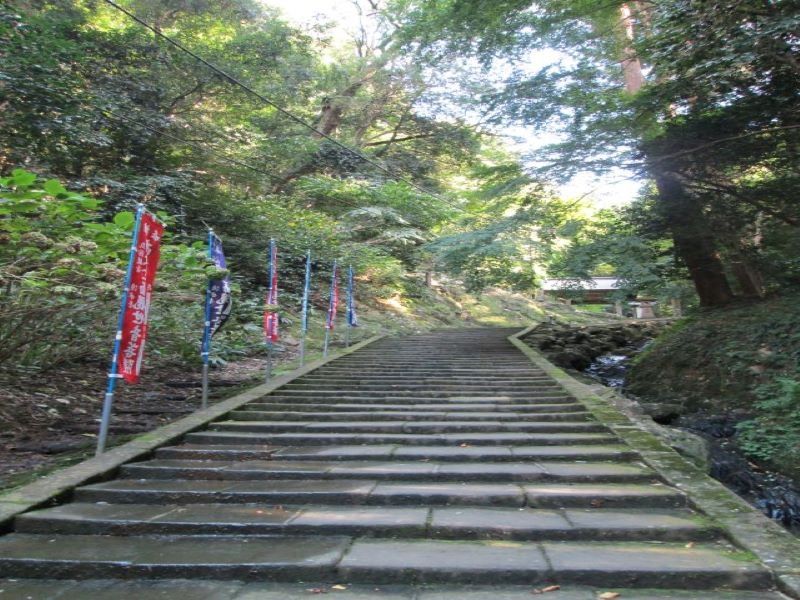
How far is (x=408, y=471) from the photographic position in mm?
4484

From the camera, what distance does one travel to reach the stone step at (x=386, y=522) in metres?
3.35

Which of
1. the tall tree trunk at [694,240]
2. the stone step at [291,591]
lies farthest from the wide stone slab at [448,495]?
the tall tree trunk at [694,240]

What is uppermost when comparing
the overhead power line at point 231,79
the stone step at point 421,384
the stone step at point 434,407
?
the overhead power line at point 231,79

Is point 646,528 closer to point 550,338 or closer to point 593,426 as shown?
point 593,426

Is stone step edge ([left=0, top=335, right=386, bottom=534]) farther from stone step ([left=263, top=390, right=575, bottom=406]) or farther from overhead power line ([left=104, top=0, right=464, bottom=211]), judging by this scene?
overhead power line ([left=104, top=0, right=464, bottom=211])

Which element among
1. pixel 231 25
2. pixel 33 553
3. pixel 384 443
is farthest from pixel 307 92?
pixel 33 553

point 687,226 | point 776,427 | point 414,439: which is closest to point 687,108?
point 687,226

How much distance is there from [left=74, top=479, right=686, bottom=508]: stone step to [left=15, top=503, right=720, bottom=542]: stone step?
106mm

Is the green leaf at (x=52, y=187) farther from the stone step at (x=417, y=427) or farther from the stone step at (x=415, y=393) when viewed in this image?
the stone step at (x=415, y=393)

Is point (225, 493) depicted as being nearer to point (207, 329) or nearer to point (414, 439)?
point (414, 439)

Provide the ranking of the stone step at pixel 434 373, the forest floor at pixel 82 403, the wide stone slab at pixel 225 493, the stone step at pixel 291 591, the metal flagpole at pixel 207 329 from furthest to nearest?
the stone step at pixel 434 373
the metal flagpole at pixel 207 329
the forest floor at pixel 82 403
the wide stone slab at pixel 225 493
the stone step at pixel 291 591

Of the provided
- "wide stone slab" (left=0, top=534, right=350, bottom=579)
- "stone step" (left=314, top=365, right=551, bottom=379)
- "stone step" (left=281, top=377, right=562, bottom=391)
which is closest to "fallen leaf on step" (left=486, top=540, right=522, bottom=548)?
"wide stone slab" (left=0, top=534, right=350, bottom=579)

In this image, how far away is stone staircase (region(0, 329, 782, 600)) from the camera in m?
2.87

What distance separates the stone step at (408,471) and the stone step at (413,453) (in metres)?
0.14
